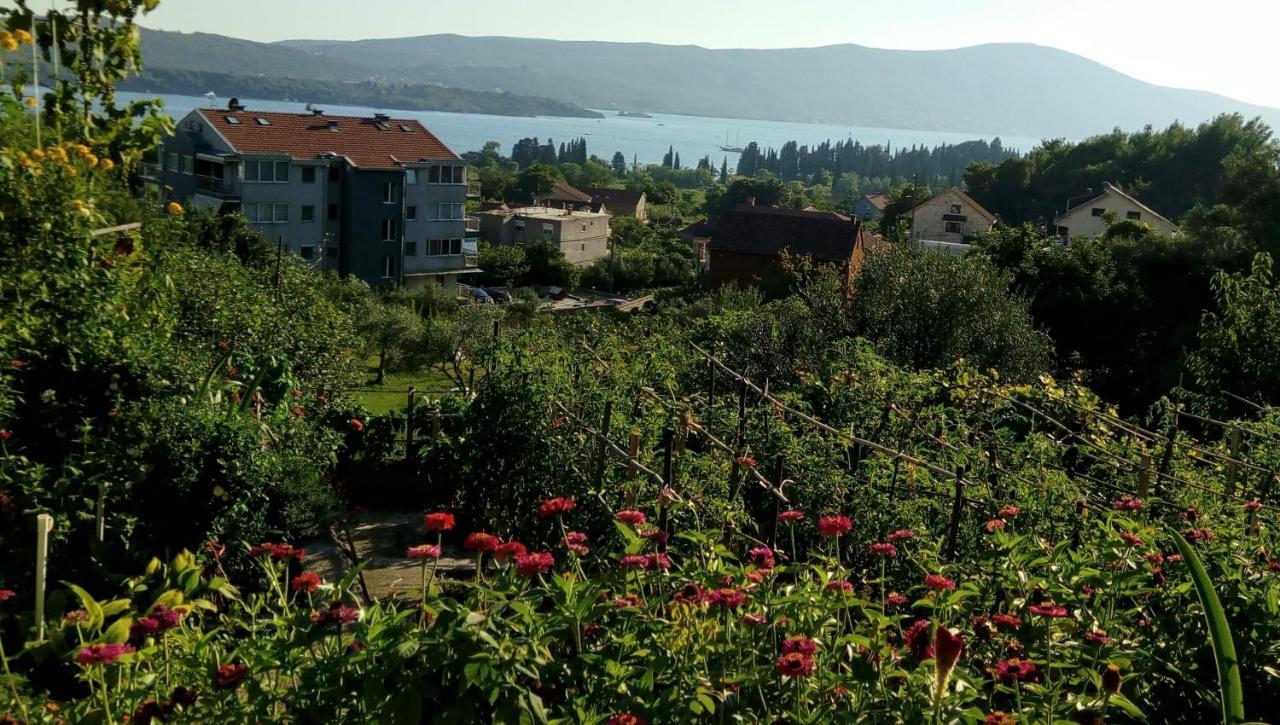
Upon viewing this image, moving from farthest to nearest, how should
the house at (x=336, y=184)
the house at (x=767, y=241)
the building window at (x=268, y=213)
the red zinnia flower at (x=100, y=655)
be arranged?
the building window at (x=268, y=213)
the house at (x=336, y=184)
the house at (x=767, y=241)
the red zinnia flower at (x=100, y=655)

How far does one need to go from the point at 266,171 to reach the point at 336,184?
3199mm

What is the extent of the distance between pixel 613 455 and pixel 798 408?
177 centimetres

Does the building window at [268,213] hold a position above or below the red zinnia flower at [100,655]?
below

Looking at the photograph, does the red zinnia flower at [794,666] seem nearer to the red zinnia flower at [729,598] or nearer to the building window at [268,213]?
the red zinnia flower at [729,598]

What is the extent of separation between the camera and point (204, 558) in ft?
15.2

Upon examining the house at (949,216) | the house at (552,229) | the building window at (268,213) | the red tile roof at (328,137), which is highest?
the red tile roof at (328,137)

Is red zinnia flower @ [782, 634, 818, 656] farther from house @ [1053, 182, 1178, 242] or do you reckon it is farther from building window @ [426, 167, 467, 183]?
house @ [1053, 182, 1178, 242]

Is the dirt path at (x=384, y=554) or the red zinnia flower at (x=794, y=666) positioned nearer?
the red zinnia flower at (x=794, y=666)

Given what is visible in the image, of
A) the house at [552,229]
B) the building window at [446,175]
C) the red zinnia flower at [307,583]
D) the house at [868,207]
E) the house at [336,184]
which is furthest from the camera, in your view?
the house at [868,207]

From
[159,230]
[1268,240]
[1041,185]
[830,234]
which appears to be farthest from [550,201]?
[159,230]

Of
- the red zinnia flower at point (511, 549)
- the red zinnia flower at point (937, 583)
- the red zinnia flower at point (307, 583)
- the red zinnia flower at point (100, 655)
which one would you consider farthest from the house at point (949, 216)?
the red zinnia flower at point (100, 655)

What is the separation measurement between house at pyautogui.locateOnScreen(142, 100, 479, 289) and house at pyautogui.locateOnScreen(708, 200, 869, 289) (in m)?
14.0

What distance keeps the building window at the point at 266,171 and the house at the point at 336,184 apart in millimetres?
40

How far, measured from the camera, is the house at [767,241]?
39656 mm
